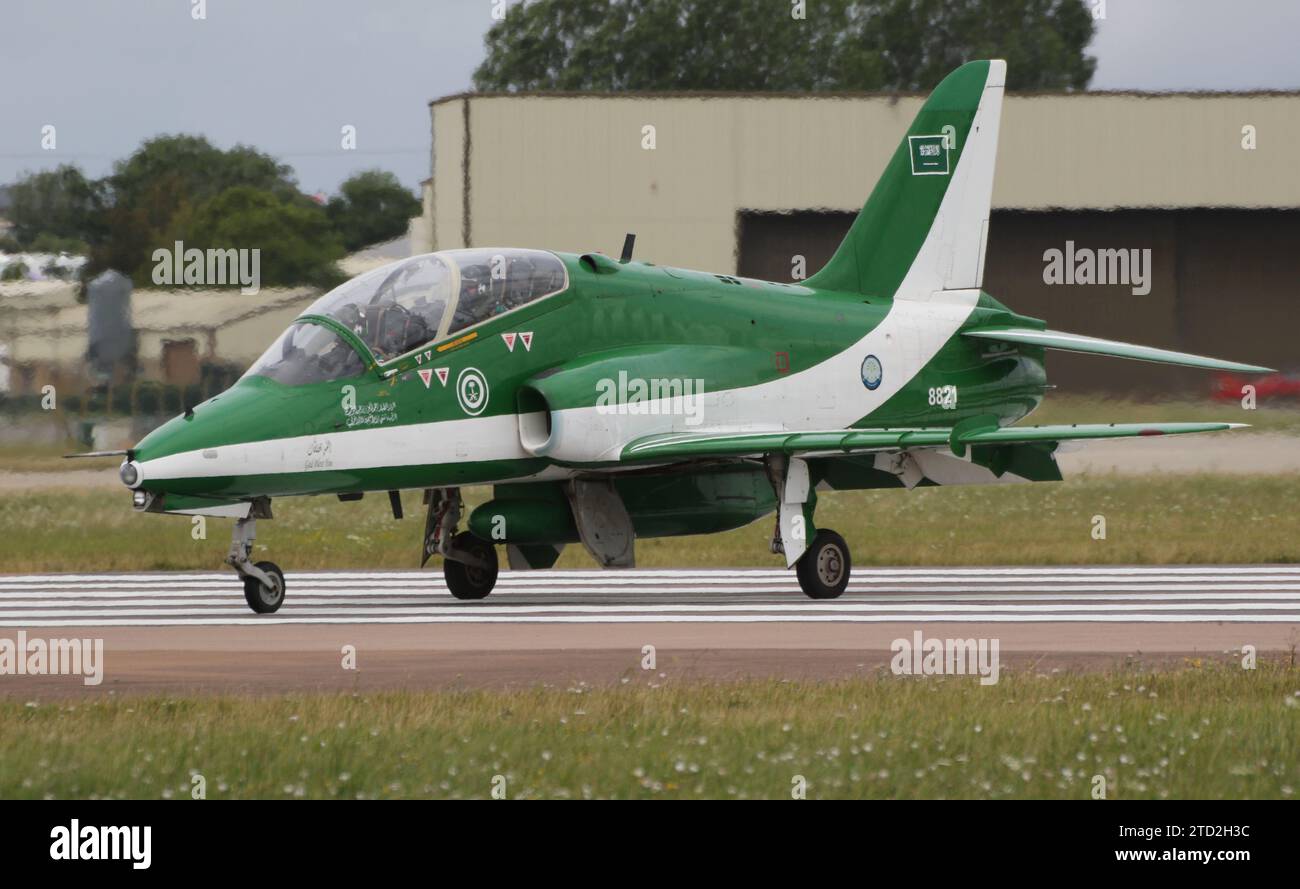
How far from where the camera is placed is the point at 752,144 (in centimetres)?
3488

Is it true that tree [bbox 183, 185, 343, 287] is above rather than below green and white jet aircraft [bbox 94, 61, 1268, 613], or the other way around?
above

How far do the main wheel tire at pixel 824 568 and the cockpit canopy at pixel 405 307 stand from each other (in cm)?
312

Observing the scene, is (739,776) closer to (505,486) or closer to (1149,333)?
(505,486)

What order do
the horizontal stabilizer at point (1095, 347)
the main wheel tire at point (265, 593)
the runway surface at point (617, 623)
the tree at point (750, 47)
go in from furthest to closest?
the tree at point (750, 47) < the horizontal stabilizer at point (1095, 347) < the main wheel tire at point (265, 593) < the runway surface at point (617, 623)

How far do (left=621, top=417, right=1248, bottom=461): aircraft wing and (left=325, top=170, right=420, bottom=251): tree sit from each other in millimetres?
15562

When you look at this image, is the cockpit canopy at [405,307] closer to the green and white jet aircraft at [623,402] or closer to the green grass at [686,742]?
the green and white jet aircraft at [623,402]

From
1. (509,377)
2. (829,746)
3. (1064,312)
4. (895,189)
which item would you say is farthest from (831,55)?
(829,746)

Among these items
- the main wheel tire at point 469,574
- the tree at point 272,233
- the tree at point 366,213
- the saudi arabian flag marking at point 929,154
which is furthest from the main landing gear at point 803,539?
the tree at point 366,213

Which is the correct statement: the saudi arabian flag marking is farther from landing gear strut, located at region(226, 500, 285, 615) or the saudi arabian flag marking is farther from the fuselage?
landing gear strut, located at region(226, 500, 285, 615)

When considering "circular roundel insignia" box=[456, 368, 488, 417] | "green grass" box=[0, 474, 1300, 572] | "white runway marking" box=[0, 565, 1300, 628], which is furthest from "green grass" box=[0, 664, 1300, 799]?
"green grass" box=[0, 474, 1300, 572]

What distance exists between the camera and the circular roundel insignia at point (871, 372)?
1856 cm

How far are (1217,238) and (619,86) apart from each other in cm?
3437

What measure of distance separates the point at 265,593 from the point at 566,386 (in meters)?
2.87

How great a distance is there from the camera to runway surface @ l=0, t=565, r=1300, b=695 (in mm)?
12117
